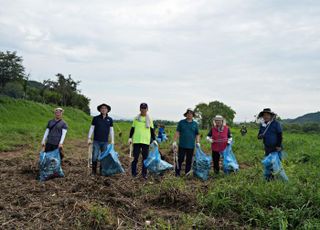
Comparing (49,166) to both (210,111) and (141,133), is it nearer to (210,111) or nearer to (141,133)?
(141,133)

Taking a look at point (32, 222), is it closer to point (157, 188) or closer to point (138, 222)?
point (138, 222)

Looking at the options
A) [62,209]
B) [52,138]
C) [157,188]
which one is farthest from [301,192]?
[52,138]

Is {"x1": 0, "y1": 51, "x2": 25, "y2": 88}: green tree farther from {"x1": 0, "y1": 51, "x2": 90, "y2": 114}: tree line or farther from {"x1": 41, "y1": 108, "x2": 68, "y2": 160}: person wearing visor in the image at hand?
{"x1": 41, "y1": 108, "x2": 68, "y2": 160}: person wearing visor

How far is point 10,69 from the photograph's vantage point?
42875 millimetres

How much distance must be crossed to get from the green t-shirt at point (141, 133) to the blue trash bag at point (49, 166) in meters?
1.50

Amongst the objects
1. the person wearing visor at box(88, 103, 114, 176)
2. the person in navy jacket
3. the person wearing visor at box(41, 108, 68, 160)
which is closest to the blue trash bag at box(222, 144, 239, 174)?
the person in navy jacket

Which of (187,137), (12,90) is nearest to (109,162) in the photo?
(187,137)

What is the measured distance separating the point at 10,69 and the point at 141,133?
41.0m

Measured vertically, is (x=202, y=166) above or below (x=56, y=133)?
below

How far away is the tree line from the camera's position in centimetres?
4016

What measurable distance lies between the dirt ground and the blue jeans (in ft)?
2.51

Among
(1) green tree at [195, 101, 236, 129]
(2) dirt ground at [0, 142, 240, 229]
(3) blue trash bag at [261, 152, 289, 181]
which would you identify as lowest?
(2) dirt ground at [0, 142, 240, 229]

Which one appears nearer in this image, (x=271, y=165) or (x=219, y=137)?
(x=271, y=165)

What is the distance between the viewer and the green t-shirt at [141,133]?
6641 mm
